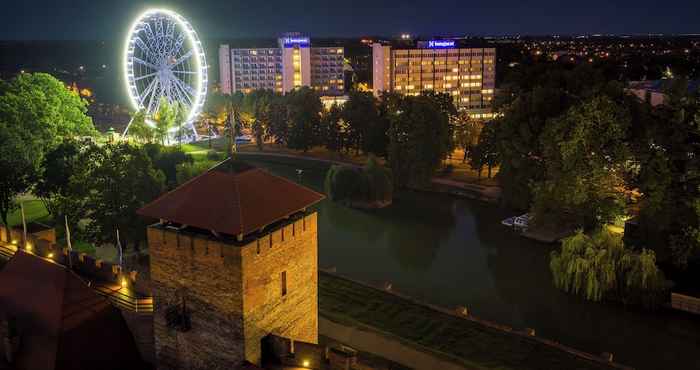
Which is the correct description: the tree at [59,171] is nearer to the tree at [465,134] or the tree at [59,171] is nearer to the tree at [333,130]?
the tree at [333,130]

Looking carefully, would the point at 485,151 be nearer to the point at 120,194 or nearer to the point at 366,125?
the point at 366,125

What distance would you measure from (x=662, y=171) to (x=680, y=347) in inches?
449

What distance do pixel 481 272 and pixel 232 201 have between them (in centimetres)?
2709

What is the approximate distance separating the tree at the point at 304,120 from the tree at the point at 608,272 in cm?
4984

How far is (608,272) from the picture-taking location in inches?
1363

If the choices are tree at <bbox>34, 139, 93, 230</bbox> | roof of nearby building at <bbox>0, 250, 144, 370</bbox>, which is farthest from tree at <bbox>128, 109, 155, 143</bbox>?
roof of nearby building at <bbox>0, 250, 144, 370</bbox>

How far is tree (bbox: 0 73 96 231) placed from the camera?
43312mm

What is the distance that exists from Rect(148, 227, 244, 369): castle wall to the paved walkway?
1056 centimetres

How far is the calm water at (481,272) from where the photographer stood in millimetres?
31297

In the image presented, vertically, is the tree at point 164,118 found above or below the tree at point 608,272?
above

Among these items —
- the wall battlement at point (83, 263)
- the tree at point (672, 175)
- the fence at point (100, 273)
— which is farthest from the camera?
the tree at point (672, 175)

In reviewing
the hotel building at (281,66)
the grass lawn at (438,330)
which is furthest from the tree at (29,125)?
the hotel building at (281,66)

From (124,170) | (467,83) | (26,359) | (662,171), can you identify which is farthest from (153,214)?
(467,83)

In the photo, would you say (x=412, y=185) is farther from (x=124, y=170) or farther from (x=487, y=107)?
(x=487, y=107)
